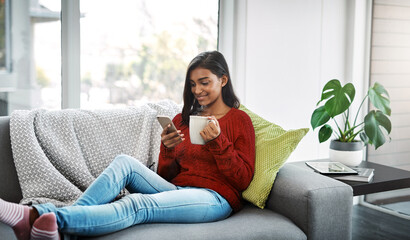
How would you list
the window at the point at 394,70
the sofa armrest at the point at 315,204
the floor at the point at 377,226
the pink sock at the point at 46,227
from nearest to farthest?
the pink sock at the point at 46,227
the sofa armrest at the point at 315,204
the floor at the point at 377,226
the window at the point at 394,70

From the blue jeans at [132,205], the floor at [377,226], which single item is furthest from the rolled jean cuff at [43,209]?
the floor at [377,226]

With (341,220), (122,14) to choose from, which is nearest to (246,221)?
(341,220)

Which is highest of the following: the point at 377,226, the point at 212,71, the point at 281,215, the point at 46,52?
the point at 46,52

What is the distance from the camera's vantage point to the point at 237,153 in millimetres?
2006

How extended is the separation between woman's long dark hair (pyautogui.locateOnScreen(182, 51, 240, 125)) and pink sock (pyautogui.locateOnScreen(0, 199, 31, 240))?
0.90 meters

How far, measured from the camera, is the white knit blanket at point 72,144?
198cm

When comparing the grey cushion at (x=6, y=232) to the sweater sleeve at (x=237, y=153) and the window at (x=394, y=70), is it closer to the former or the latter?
the sweater sleeve at (x=237, y=153)

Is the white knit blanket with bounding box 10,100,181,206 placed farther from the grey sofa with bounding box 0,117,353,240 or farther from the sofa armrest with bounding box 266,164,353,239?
the sofa armrest with bounding box 266,164,353,239

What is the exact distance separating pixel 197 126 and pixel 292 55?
67.4 inches

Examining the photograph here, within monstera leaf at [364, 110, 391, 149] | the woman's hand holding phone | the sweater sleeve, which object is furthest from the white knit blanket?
monstera leaf at [364, 110, 391, 149]

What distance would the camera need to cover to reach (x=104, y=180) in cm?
175

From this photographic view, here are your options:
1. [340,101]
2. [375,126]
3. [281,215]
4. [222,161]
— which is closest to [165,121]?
[222,161]

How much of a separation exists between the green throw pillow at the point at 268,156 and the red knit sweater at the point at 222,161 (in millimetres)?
38

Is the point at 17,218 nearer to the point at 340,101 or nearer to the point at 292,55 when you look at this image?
the point at 340,101
